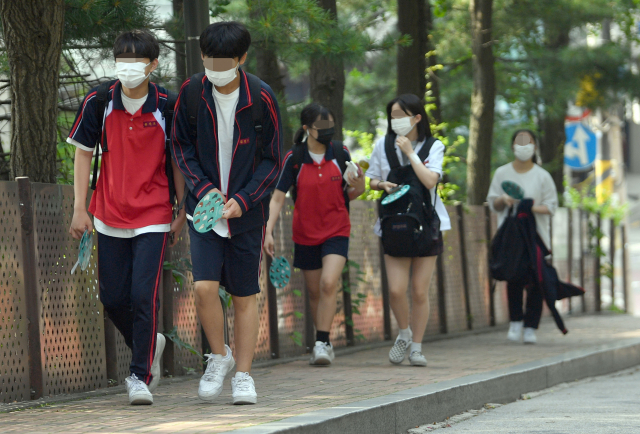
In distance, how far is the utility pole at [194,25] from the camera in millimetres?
6211

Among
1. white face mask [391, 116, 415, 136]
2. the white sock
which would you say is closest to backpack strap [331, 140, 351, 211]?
white face mask [391, 116, 415, 136]

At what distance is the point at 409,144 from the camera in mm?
6832

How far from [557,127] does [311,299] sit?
13211 millimetres

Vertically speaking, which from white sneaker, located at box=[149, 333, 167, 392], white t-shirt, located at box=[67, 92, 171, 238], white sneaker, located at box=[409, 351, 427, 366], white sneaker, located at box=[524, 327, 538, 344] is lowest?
white sneaker, located at box=[524, 327, 538, 344]

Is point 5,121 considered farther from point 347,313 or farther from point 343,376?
point 347,313

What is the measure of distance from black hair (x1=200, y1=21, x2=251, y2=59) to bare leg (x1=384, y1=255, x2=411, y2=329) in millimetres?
2762

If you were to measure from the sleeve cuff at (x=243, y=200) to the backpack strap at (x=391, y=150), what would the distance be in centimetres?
242

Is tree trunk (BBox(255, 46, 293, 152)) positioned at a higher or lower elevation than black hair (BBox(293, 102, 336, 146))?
higher

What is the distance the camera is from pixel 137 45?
4.93 m

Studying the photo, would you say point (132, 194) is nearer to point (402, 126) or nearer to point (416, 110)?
point (402, 126)

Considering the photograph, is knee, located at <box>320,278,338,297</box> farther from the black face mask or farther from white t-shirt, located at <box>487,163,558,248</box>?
white t-shirt, located at <box>487,163,558,248</box>

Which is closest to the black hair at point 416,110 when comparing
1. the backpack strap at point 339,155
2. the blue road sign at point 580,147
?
the backpack strap at point 339,155

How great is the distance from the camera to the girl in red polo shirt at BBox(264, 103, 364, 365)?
698 centimetres

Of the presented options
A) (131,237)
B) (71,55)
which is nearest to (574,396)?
(131,237)
